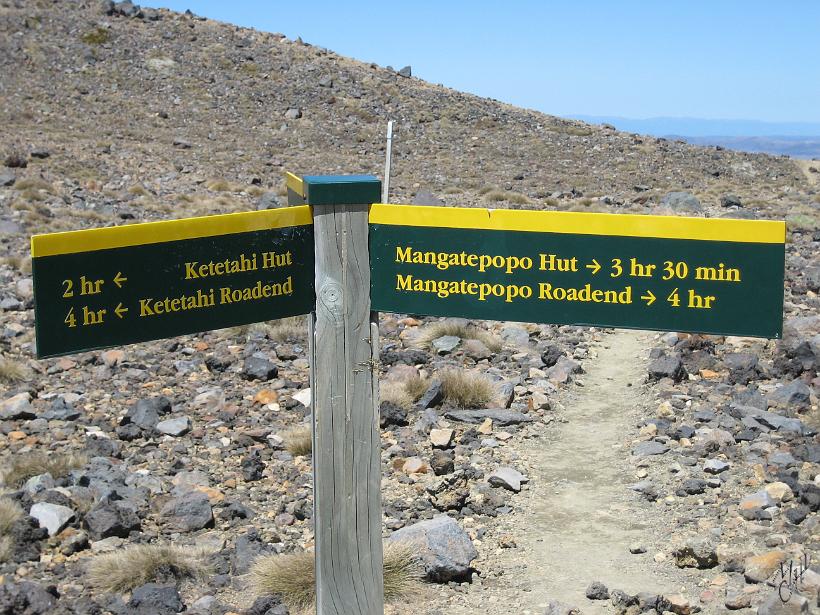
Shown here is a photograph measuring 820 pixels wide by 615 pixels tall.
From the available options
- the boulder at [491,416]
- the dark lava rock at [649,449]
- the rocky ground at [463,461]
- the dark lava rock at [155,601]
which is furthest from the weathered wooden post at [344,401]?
the boulder at [491,416]

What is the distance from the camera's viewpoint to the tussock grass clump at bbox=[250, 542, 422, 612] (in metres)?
5.04

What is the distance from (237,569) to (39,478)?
189cm

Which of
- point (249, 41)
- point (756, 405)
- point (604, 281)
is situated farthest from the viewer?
point (249, 41)

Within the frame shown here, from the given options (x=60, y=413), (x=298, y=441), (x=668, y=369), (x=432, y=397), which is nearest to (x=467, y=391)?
(x=432, y=397)

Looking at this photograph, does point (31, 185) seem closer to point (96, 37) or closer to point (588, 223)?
A: point (588, 223)

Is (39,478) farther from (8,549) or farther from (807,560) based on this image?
(807,560)

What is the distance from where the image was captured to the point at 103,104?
35.4 meters

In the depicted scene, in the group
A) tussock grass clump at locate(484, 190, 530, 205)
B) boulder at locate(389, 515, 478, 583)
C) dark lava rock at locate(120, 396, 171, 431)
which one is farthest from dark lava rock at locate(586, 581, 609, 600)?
tussock grass clump at locate(484, 190, 530, 205)

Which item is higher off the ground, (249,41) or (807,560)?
(249,41)

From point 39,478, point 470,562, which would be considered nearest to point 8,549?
point 39,478

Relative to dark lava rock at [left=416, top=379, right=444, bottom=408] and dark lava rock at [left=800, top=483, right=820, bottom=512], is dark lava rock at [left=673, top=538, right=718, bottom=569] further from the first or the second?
dark lava rock at [left=416, top=379, right=444, bottom=408]

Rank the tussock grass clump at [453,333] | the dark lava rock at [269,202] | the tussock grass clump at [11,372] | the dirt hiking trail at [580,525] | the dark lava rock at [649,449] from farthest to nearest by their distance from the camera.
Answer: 1. the dark lava rock at [269,202]
2. the tussock grass clump at [453,333]
3. the tussock grass clump at [11,372]
4. the dark lava rock at [649,449]
5. the dirt hiking trail at [580,525]

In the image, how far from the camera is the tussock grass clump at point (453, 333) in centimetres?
1059

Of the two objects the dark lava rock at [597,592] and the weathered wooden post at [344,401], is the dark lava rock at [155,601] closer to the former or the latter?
the weathered wooden post at [344,401]
